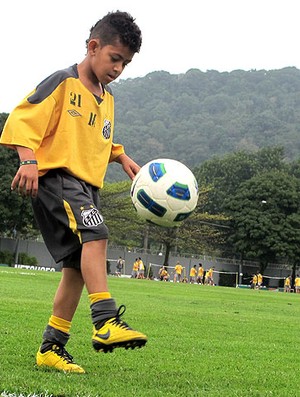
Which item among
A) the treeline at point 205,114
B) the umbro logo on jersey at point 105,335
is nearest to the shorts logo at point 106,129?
the umbro logo on jersey at point 105,335

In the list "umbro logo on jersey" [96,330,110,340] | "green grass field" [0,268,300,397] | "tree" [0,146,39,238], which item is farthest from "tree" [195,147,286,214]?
"umbro logo on jersey" [96,330,110,340]

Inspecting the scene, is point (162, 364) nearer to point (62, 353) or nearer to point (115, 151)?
point (62, 353)

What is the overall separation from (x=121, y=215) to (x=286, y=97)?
8025 cm

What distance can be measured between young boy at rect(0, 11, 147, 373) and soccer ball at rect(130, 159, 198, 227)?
0.39m

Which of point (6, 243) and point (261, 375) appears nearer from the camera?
point (261, 375)

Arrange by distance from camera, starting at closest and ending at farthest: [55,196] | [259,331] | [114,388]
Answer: [114,388]
[55,196]
[259,331]

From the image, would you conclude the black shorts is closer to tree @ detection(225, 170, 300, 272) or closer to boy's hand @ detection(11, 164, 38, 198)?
boy's hand @ detection(11, 164, 38, 198)

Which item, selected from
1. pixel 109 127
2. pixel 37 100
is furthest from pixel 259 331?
pixel 37 100

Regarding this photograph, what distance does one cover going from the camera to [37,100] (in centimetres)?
407

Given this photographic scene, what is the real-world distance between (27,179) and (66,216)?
340mm

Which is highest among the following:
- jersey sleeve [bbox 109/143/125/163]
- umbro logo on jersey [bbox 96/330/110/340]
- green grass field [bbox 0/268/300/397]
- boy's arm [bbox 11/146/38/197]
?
jersey sleeve [bbox 109/143/125/163]

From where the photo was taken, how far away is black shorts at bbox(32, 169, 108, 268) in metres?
3.91

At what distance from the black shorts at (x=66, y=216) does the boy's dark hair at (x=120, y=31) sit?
0.90 m

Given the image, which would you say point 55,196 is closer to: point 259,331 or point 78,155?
point 78,155
